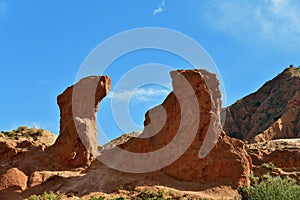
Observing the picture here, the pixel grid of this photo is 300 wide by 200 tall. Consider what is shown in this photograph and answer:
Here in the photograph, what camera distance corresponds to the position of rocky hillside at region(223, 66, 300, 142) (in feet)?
190

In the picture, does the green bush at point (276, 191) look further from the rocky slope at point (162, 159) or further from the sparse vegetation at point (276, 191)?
the rocky slope at point (162, 159)

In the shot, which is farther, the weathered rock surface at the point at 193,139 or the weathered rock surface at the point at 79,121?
the weathered rock surface at the point at 79,121

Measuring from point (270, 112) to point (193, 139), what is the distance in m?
47.4

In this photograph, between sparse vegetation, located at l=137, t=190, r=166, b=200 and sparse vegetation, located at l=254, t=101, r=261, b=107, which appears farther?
sparse vegetation, located at l=254, t=101, r=261, b=107

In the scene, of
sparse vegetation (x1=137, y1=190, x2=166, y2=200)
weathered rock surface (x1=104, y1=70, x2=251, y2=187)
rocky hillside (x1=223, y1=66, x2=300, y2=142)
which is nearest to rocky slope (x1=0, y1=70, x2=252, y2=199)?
weathered rock surface (x1=104, y1=70, x2=251, y2=187)

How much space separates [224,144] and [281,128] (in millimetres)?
37830

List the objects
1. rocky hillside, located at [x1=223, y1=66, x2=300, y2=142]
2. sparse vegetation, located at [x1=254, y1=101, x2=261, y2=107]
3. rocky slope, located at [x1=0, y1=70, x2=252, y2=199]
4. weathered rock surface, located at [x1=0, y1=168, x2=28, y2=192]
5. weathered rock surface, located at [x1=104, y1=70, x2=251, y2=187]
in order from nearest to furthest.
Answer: rocky slope, located at [x1=0, y1=70, x2=252, y2=199] < weathered rock surface, located at [x1=104, y1=70, x2=251, y2=187] < weathered rock surface, located at [x1=0, y1=168, x2=28, y2=192] < rocky hillside, located at [x1=223, y1=66, x2=300, y2=142] < sparse vegetation, located at [x1=254, y1=101, x2=261, y2=107]

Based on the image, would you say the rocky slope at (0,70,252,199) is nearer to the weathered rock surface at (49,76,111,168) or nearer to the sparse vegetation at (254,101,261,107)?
the weathered rock surface at (49,76,111,168)

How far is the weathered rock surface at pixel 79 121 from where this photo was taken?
25.3 m

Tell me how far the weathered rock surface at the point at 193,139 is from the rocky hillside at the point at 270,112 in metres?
33.1

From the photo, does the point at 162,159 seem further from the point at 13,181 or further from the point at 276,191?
the point at 276,191

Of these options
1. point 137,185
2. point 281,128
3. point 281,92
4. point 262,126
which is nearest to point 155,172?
point 137,185

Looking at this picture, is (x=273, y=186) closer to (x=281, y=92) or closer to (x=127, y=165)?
(x=127, y=165)

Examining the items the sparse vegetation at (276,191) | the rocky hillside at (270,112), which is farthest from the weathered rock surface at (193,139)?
the rocky hillside at (270,112)
